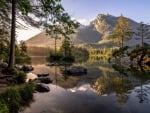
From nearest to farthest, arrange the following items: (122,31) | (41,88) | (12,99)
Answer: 1. (12,99)
2. (41,88)
3. (122,31)

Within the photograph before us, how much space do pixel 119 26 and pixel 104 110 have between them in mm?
73425

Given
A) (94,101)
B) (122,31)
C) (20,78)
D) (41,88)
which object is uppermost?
(122,31)

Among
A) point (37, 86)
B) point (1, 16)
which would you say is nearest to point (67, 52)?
point (1, 16)

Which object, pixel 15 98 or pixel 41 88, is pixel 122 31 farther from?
pixel 15 98

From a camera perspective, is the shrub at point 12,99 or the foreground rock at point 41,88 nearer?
the shrub at point 12,99

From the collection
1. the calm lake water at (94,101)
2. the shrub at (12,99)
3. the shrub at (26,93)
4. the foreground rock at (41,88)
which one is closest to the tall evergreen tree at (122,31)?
the calm lake water at (94,101)

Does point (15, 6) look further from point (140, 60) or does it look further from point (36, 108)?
point (140, 60)

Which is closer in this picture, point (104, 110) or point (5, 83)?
point (104, 110)

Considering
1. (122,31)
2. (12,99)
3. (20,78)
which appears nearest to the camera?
(12,99)

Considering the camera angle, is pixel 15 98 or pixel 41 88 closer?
pixel 15 98

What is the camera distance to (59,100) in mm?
14984

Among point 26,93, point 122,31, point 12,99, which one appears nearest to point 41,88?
point 26,93

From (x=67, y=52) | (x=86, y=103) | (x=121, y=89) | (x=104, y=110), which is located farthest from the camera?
(x=67, y=52)

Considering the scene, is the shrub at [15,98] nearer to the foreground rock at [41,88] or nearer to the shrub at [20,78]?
the foreground rock at [41,88]
